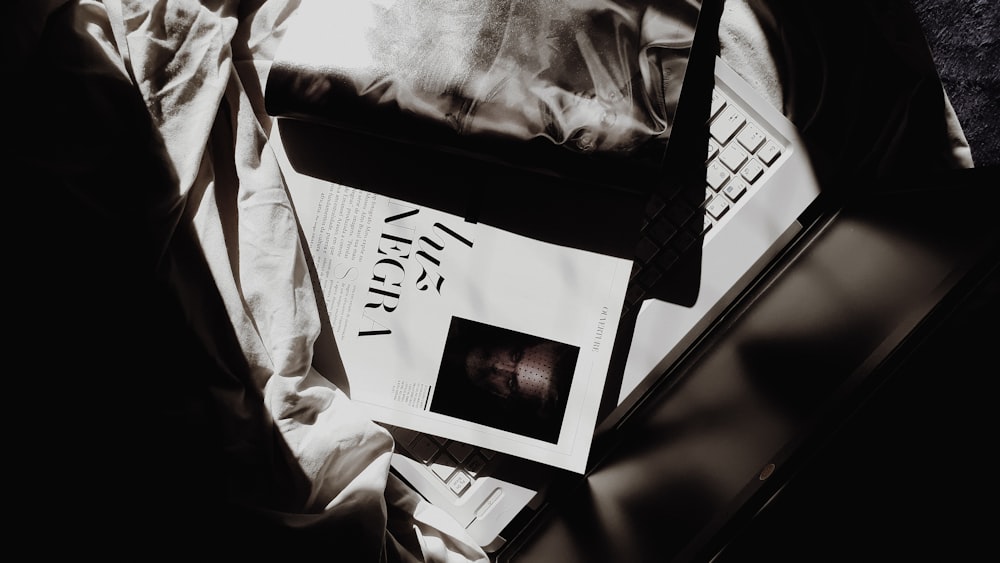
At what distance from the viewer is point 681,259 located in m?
0.67

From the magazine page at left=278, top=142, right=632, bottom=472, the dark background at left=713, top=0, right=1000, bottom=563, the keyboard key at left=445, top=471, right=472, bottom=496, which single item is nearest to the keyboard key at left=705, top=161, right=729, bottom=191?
the magazine page at left=278, top=142, right=632, bottom=472

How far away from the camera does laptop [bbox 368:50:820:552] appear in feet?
2.21

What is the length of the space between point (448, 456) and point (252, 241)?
287mm

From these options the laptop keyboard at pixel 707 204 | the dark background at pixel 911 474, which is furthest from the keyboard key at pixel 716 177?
the dark background at pixel 911 474

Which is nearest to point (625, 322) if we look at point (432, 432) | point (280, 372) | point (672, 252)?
point (672, 252)

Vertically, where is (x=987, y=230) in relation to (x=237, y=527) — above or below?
above

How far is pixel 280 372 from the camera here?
0.62 metres

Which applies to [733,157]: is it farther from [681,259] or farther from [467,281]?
[467,281]

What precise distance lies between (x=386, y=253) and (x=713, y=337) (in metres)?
0.35

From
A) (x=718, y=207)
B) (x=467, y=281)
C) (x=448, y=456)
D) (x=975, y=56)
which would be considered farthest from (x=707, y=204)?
(x=975, y=56)

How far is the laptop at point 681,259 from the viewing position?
0.67 meters

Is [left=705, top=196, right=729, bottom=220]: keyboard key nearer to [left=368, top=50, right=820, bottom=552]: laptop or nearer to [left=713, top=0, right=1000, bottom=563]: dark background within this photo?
[left=368, top=50, right=820, bottom=552]: laptop

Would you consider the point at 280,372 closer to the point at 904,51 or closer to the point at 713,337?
the point at 713,337

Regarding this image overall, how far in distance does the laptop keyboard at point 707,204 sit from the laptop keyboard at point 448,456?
0.71ft
